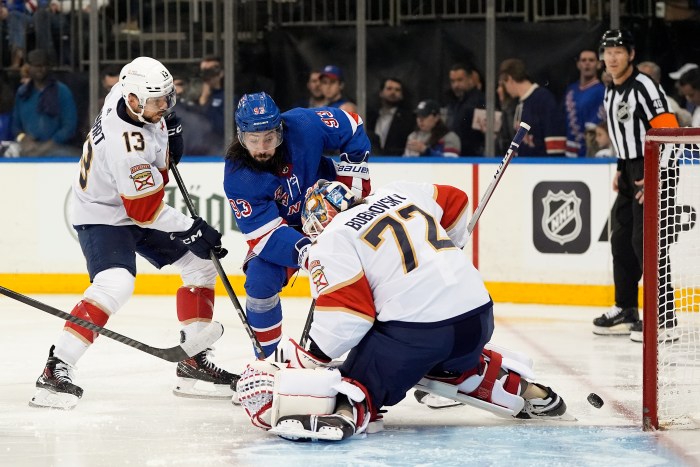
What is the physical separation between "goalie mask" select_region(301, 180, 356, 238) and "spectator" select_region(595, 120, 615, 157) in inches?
137

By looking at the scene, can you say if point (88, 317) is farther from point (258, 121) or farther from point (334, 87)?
point (334, 87)

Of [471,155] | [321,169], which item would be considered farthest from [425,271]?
[471,155]

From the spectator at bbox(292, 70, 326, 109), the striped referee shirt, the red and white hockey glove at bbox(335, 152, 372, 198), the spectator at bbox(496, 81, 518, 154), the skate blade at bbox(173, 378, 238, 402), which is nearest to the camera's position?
the skate blade at bbox(173, 378, 238, 402)

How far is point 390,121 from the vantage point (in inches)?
276

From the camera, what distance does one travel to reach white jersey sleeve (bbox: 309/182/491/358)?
3258 millimetres

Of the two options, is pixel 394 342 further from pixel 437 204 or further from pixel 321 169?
pixel 321 169

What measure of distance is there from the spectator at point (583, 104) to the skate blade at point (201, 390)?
3.07 metres

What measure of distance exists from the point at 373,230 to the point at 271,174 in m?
0.84

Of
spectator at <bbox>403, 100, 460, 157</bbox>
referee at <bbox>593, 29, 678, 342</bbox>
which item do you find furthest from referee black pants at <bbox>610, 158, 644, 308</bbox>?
spectator at <bbox>403, 100, 460, 157</bbox>

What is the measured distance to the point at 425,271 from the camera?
330 cm

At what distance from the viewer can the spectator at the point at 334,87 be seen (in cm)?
707

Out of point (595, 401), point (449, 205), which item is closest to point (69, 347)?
point (449, 205)

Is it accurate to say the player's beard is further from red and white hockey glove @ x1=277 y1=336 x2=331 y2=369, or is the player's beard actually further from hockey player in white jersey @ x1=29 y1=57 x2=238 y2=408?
red and white hockey glove @ x1=277 y1=336 x2=331 y2=369

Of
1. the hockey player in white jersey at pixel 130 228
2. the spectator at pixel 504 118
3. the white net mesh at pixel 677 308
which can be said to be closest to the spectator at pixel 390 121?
the spectator at pixel 504 118
